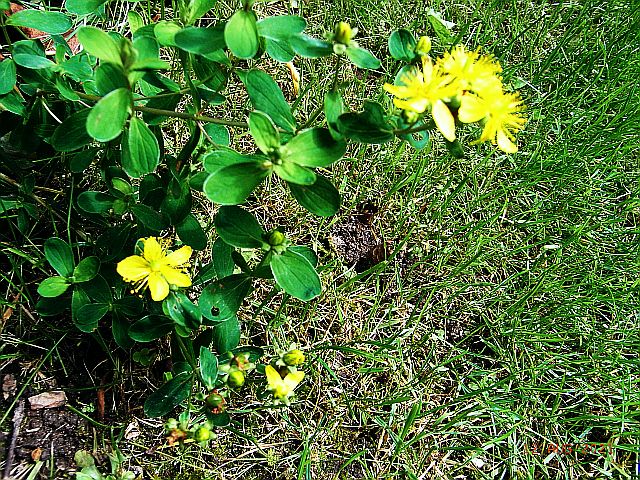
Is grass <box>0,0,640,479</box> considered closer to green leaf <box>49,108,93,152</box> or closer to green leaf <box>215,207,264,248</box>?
green leaf <box>215,207,264,248</box>

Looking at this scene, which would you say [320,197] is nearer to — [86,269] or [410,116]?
[410,116]

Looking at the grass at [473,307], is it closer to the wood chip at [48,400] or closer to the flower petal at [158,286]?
the wood chip at [48,400]

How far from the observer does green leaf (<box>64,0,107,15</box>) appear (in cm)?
121

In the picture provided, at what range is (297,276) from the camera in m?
1.15

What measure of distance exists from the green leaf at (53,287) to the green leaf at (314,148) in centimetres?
57

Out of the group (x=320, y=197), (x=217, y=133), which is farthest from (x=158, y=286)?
(x=217, y=133)

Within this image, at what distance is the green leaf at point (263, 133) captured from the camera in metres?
1.03

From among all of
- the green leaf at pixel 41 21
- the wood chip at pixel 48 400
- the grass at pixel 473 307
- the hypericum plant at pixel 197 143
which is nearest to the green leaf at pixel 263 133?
the hypericum plant at pixel 197 143

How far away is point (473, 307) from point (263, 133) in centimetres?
101

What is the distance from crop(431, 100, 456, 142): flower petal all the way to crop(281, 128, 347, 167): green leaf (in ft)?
0.54

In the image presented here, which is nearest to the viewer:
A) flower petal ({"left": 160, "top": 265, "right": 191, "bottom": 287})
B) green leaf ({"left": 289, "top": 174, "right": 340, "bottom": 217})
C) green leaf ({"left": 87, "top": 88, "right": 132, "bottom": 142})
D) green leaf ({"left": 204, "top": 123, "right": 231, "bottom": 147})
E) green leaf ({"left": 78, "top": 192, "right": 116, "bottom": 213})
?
green leaf ({"left": 87, "top": 88, "right": 132, "bottom": 142})

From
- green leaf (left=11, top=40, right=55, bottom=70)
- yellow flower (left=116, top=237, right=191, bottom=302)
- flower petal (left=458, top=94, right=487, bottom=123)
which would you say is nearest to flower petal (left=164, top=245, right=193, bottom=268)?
yellow flower (left=116, top=237, right=191, bottom=302)

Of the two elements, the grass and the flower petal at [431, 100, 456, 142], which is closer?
the flower petal at [431, 100, 456, 142]

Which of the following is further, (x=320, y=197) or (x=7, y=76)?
(x=7, y=76)
